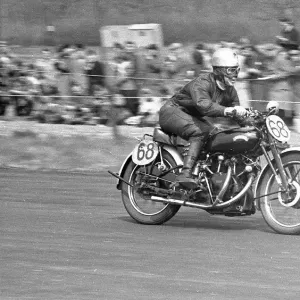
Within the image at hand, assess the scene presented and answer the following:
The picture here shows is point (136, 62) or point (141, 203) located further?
point (136, 62)

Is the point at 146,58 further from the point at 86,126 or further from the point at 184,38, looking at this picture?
the point at 184,38

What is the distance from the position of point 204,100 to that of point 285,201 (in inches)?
46.1

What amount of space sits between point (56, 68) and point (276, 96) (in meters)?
4.37

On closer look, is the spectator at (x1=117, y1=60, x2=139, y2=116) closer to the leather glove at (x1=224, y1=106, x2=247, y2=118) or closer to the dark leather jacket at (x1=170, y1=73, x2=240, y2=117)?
the dark leather jacket at (x1=170, y1=73, x2=240, y2=117)

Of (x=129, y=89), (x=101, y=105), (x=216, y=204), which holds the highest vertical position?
(x=216, y=204)

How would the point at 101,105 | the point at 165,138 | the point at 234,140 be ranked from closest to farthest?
the point at 234,140 < the point at 165,138 < the point at 101,105

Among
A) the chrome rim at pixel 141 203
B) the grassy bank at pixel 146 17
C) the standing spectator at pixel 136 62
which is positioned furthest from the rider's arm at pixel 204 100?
the grassy bank at pixel 146 17

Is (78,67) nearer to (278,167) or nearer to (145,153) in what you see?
(145,153)

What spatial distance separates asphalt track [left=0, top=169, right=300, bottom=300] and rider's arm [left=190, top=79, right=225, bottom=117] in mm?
1080

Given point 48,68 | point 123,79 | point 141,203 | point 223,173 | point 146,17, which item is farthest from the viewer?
point 146,17

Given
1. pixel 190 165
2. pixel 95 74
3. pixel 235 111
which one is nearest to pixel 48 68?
pixel 95 74

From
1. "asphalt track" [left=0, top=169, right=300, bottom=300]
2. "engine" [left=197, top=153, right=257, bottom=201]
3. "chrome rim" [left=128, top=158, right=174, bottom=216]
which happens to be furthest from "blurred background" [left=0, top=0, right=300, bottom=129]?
"engine" [left=197, top=153, right=257, bottom=201]

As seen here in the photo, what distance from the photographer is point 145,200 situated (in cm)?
1059

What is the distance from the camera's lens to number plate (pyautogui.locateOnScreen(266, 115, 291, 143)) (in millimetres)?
9516
